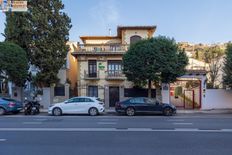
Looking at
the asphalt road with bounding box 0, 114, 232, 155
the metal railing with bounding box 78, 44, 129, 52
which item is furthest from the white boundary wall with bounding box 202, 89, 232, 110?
the asphalt road with bounding box 0, 114, 232, 155

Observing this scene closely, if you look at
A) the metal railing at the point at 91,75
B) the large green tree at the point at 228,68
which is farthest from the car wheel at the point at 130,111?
the metal railing at the point at 91,75

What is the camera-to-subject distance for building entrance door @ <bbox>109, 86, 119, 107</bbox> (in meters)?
32.2

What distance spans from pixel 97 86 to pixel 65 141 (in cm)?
2322

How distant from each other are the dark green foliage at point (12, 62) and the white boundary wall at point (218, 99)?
17333 millimetres

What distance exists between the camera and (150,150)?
8.70m

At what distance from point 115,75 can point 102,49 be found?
10.6 feet

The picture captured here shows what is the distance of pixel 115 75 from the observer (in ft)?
108

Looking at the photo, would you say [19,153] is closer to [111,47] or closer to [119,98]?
[119,98]

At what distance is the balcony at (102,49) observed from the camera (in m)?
33.1

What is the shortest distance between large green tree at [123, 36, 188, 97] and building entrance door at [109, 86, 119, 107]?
211 inches

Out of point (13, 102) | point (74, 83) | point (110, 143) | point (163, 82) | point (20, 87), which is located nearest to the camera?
point (110, 143)

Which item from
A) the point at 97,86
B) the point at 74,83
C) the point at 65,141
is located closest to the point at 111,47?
the point at 97,86

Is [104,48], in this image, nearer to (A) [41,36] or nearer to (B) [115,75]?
(B) [115,75]

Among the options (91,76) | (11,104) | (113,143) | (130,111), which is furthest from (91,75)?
(113,143)
